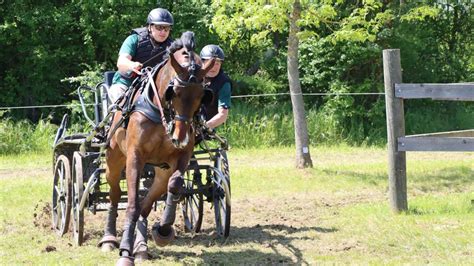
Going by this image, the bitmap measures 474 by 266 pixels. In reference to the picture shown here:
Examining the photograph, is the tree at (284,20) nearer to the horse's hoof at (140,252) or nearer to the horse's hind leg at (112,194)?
the horse's hind leg at (112,194)

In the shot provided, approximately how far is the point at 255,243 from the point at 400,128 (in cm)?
219

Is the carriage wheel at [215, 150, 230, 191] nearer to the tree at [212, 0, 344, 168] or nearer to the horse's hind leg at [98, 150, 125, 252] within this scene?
the horse's hind leg at [98, 150, 125, 252]

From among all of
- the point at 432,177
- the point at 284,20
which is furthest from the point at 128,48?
the point at 432,177

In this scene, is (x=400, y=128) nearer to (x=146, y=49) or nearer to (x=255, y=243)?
(x=255, y=243)

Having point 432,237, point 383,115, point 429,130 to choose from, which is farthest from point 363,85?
point 432,237

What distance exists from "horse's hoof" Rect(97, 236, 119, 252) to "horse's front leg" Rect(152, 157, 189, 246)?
87cm

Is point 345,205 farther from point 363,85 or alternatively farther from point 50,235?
point 363,85

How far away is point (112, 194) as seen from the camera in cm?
778

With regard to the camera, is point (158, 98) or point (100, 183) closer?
point (158, 98)

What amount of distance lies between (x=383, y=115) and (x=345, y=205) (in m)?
10.6

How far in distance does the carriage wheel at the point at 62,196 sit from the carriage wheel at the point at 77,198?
3.1 inches

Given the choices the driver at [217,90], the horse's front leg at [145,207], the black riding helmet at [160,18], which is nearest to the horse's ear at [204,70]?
the horse's front leg at [145,207]

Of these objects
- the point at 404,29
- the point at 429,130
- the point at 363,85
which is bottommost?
the point at 429,130

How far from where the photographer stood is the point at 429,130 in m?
21.1
